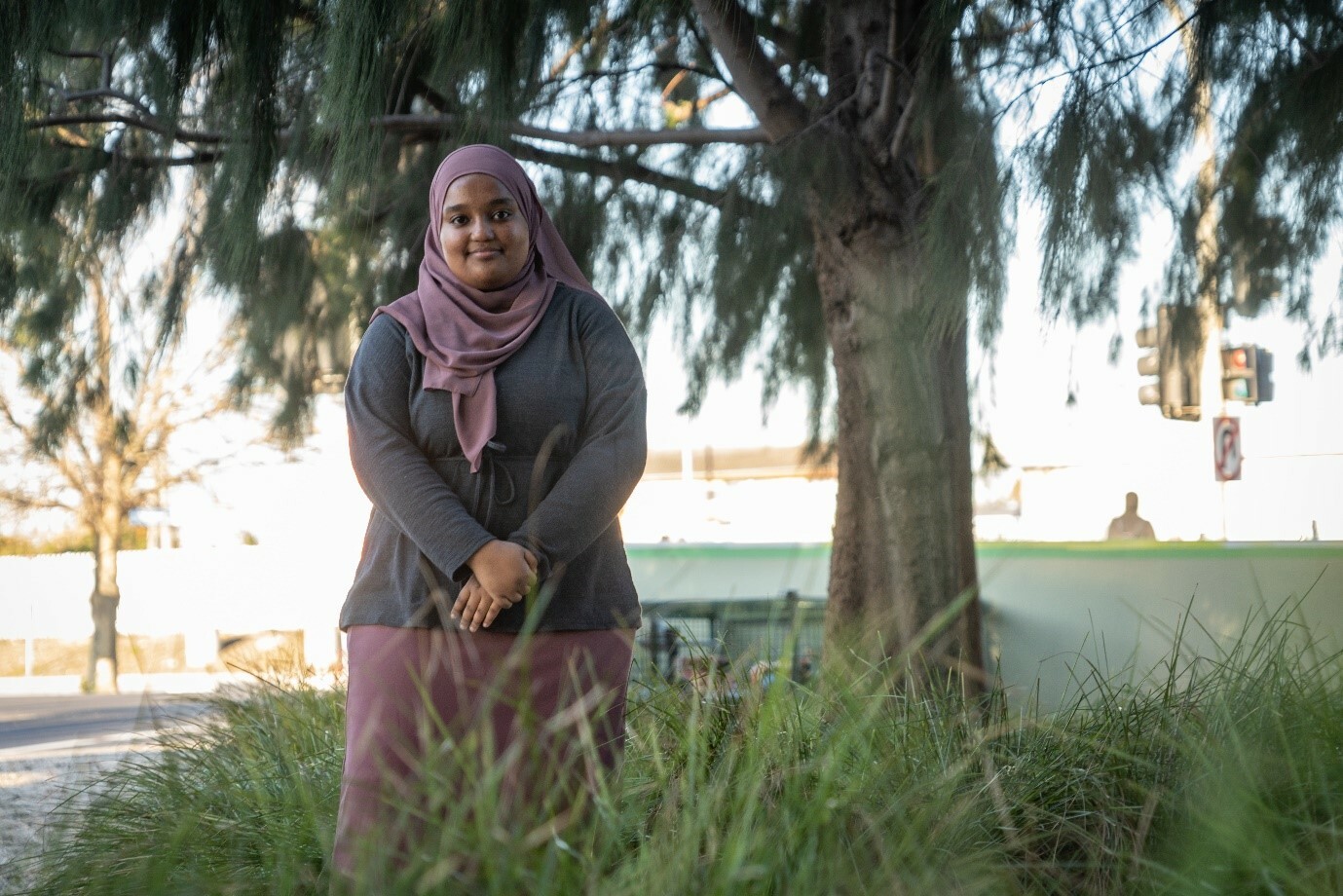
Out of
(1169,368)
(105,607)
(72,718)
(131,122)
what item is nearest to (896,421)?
(1169,368)

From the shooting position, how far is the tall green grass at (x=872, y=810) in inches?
69.6

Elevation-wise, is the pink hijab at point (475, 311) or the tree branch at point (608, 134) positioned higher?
the tree branch at point (608, 134)

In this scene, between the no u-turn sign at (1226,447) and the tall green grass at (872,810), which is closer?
the tall green grass at (872,810)

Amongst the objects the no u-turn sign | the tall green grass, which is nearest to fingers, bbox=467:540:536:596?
the tall green grass

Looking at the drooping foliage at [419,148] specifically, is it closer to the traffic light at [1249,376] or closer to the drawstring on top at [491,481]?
the drawstring on top at [491,481]

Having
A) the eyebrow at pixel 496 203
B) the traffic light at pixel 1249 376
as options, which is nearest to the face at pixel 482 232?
the eyebrow at pixel 496 203

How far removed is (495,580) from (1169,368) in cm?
378

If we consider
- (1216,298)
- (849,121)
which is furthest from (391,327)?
(1216,298)

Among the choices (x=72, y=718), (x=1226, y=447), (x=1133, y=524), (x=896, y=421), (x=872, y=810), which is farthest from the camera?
(x=1133, y=524)

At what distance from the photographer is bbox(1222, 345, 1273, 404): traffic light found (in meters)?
6.45

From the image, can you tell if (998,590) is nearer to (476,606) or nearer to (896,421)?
(896,421)

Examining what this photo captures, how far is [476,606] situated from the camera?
2.24 metres

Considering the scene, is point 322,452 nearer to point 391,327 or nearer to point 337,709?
point 337,709

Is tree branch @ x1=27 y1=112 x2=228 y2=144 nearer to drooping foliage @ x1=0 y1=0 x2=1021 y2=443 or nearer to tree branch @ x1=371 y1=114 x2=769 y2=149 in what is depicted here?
drooping foliage @ x1=0 y1=0 x2=1021 y2=443
